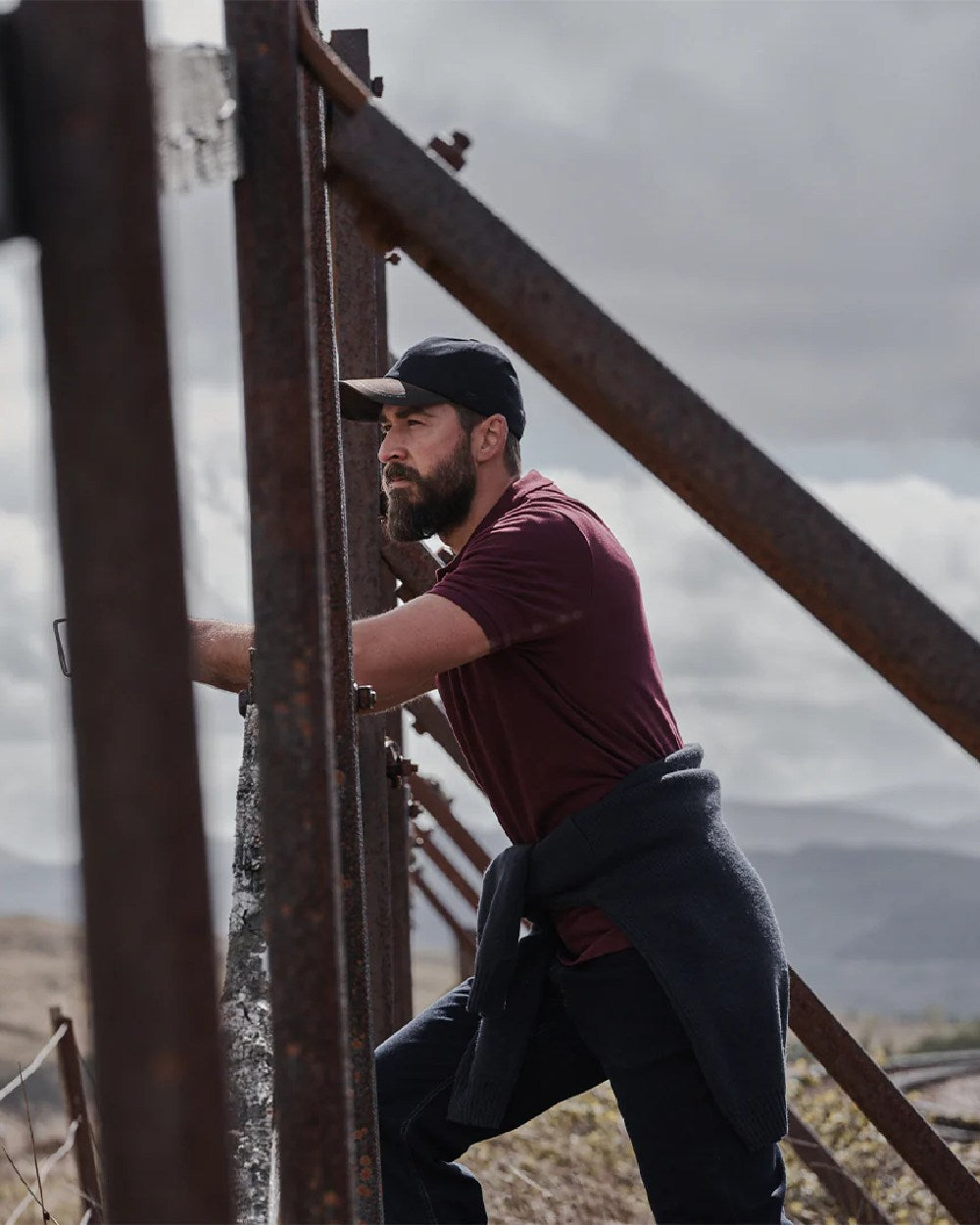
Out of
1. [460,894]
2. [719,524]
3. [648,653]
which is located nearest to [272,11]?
[719,524]

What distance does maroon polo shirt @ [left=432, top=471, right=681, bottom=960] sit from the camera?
2701 mm

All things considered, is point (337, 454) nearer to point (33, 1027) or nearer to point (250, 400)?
point (250, 400)

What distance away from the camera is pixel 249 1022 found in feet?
7.85

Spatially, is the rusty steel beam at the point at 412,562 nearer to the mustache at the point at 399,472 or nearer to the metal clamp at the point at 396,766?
the metal clamp at the point at 396,766

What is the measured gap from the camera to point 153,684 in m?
1.18

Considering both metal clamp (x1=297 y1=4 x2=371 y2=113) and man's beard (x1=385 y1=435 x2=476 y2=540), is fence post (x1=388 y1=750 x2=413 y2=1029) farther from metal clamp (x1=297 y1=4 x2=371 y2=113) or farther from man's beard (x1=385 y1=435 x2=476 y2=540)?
metal clamp (x1=297 y1=4 x2=371 y2=113)

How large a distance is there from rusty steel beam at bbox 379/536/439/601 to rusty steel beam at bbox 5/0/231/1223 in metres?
2.99

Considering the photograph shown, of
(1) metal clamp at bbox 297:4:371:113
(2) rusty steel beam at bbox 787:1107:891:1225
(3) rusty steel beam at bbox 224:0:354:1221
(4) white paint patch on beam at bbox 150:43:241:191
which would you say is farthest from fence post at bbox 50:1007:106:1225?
(4) white paint patch on beam at bbox 150:43:241:191

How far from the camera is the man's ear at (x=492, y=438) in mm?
3289

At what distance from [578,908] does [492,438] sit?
99cm

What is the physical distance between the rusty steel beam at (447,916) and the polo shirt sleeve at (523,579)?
21.5 ft

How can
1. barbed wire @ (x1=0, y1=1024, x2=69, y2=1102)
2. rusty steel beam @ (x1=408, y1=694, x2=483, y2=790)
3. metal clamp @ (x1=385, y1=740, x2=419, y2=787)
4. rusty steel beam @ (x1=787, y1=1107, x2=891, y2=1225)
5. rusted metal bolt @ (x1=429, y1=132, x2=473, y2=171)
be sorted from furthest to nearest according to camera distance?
1. rusty steel beam @ (x1=408, y1=694, x2=483, y2=790)
2. rusty steel beam @ (x1=787, y1=1107, x2=891, y2=1225)
3. rusted metal bolt @ (x1=429, y1=132, x2=473, y2=171)
4. metal clamp @ (x1=385, y1=740, x2=419, y2=787)
5. barbed wire @ (x1=0, y1=1024, x2=69, y2=1102)

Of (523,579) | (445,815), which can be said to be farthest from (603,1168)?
(523,579)

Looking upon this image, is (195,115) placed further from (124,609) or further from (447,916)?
(447,916)
